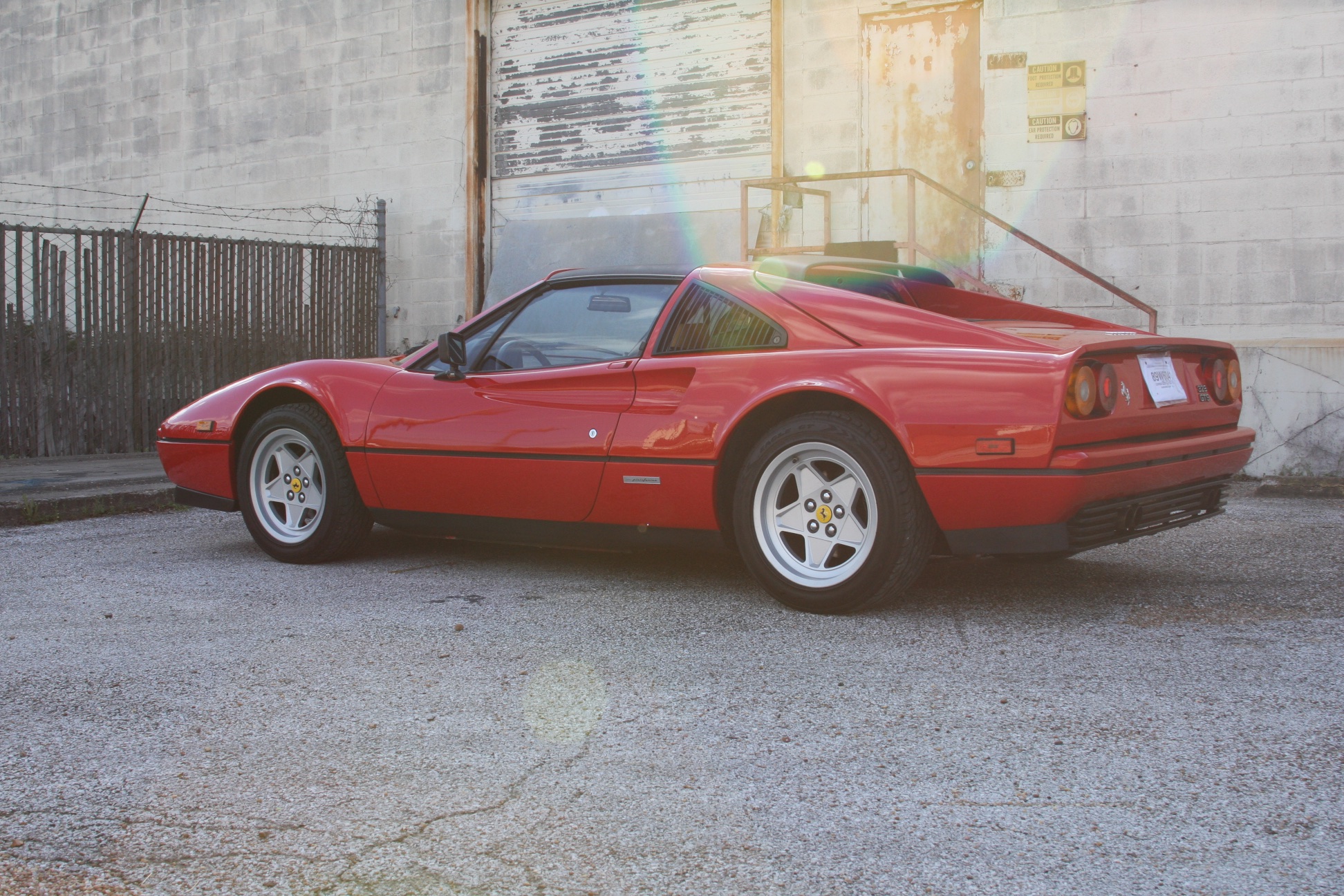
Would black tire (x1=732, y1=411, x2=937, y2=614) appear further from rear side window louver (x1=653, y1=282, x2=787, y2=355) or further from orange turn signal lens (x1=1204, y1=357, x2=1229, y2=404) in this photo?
orange turn signal lens (x1=1204, y1=357, x2=1229, y2=404)

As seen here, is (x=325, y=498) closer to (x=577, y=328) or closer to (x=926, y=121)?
(x=577, y=328)

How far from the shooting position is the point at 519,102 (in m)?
12.9

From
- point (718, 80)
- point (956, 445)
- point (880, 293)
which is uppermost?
point (718, 80)

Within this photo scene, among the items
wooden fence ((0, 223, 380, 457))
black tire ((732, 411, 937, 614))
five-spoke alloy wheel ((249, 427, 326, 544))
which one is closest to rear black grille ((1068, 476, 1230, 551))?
black tire ((732, 411, 937, 614))

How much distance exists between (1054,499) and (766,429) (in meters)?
1.00

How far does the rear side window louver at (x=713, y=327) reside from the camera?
423cm

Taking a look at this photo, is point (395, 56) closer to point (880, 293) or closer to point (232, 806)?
point (880, 293)

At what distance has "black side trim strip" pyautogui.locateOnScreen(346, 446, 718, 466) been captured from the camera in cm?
422

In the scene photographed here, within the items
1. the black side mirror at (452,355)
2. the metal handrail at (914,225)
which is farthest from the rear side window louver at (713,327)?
the metal handrail at (914,225)

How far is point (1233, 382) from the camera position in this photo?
178 inches

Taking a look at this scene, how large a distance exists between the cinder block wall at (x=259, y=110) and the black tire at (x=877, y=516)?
965 centimetres

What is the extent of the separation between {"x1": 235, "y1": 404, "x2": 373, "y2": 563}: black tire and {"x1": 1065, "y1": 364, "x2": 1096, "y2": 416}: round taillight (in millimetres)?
2897

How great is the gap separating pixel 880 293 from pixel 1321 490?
204 inches

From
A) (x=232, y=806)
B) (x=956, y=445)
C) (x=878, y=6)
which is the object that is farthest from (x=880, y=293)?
(x=878, y=6)
